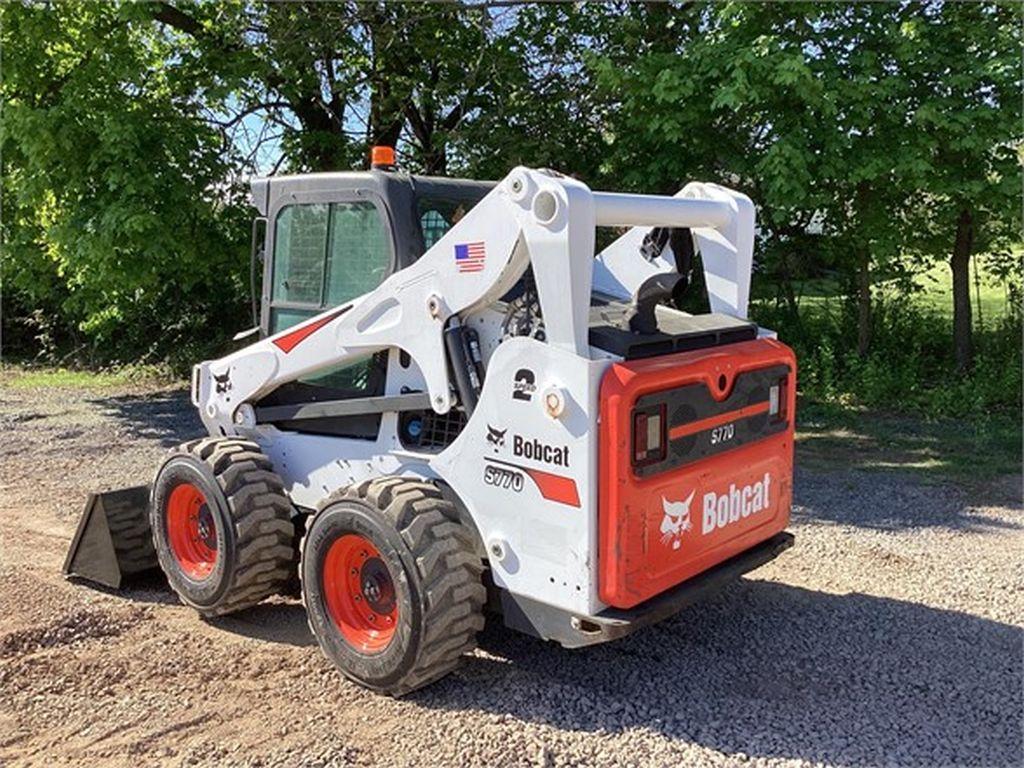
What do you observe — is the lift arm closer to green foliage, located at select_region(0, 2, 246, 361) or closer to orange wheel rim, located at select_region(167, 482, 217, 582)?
orange wheel rim, located at select_region(167, 482, 217, 582)

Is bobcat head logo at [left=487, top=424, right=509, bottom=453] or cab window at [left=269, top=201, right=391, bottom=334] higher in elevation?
cab window at [left=269, top=201, right=391, bottom=334]

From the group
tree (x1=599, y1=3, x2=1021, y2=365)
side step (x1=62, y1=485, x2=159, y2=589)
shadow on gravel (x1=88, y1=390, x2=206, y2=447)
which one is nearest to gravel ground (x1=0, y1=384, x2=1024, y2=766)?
side step (x1=62, y1=485, x2=159, y2=589)

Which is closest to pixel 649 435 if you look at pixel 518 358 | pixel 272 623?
pixel 518 358

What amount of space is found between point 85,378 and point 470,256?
12.5m

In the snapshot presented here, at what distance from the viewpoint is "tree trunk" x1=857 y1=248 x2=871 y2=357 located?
37.4 feet

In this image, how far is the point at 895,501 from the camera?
23.1 feet

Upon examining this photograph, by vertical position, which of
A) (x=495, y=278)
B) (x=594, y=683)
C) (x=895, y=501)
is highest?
(x=495, y=278)

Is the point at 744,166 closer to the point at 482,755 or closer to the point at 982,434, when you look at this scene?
the point at 982,434

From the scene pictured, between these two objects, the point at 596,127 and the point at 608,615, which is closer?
Result: the point at 608,615

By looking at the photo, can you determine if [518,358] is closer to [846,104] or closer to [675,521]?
[675,521]

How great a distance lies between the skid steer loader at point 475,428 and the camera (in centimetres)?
356

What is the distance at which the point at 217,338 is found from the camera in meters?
15.3

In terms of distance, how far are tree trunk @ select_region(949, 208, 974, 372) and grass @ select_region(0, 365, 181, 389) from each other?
1070 cm

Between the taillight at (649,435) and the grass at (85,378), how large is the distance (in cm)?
1171
